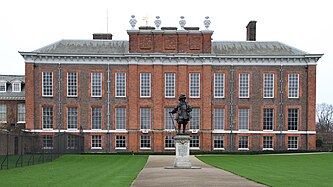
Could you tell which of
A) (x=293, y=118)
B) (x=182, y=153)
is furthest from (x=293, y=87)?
(x=182, y=153)

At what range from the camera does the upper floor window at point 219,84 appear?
57.7m

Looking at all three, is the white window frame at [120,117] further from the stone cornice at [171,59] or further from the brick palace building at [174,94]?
the stone cornice at [171,59]

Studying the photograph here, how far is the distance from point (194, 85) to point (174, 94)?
91.7 inches

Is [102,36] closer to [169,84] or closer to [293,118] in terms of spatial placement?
[169,84]

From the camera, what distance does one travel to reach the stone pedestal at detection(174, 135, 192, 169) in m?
30.1

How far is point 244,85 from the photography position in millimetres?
57781

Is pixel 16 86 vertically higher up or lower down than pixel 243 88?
higher up

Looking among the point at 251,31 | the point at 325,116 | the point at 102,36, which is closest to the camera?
the point at 251,31

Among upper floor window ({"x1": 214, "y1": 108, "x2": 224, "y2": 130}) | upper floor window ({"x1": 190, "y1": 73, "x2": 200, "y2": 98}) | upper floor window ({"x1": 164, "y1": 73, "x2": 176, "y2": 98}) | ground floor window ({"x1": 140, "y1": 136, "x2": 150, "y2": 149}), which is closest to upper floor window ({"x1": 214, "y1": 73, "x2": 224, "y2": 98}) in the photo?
upper floor window ({"x1": 214, "y1": 108, "x2": 224, "y2": 130})

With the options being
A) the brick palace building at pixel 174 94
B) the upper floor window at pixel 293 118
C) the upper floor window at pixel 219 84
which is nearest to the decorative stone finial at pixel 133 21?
the brick palace building at pixel 174 94

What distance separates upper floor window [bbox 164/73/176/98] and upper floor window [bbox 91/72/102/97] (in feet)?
22.9

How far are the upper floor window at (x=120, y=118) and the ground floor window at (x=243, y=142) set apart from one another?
40.5 feet

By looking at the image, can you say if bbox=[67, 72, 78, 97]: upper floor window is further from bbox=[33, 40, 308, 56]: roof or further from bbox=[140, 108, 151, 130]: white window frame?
bbox=[140, 108, 151, 130]: white window frame

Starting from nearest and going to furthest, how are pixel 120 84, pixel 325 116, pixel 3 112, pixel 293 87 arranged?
pixel 120 84
pixel 293 87
pixel 3 112
pixel 325 116
